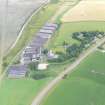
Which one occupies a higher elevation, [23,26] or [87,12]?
[87,12]

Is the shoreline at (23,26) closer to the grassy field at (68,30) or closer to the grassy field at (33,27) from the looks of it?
the grassy field at (33,27)

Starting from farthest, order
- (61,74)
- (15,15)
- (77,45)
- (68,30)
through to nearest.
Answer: (15,15) → (68,30) → (77,45) → (61,74)

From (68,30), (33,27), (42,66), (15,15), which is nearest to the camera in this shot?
(42,66)

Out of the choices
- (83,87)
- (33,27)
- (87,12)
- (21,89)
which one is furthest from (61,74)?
(87,12)

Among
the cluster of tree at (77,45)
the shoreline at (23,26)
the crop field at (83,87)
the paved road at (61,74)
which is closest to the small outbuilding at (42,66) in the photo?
Answer: the cluster of tree at (77,45)

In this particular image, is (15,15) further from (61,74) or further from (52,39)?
(61,74)

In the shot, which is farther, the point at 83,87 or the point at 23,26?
the point at 23,26

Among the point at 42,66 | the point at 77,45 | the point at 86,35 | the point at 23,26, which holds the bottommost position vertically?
the point at 42,66
